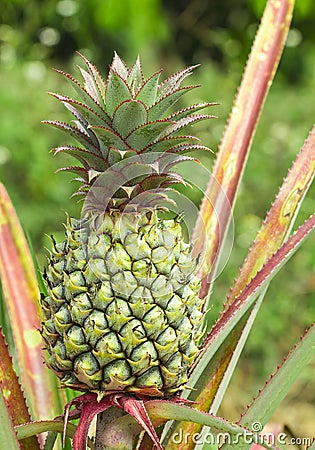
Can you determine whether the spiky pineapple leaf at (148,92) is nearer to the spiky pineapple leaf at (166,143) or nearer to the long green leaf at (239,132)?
the spiky pineapple leaf at (166,143)

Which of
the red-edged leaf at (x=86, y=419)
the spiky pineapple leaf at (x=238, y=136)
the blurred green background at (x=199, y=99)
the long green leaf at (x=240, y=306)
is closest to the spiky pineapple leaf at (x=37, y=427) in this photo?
the red-edged leaf at (x=86, y=419)

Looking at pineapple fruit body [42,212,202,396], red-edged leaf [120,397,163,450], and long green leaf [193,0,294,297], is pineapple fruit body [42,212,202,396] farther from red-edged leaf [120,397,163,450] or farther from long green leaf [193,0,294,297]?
long green leaf [193,0,294,297]

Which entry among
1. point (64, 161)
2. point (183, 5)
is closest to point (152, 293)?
point (64, 161)

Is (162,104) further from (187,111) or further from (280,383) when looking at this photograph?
(280,383)

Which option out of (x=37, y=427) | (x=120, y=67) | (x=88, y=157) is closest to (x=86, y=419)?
(x=37, y=427)

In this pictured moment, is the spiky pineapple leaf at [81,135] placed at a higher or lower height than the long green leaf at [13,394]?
higher

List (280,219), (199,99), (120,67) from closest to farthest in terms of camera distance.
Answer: (120,67), (280,219), (199,99)
